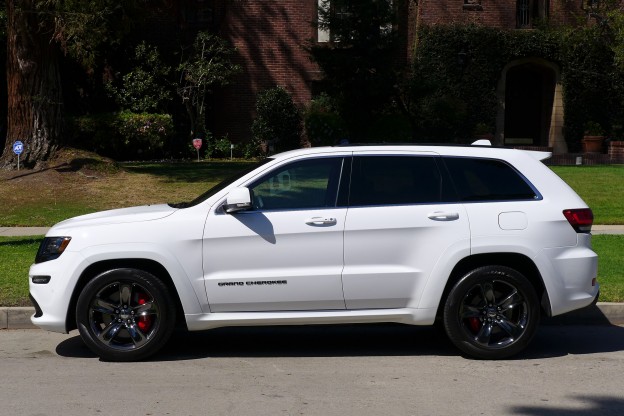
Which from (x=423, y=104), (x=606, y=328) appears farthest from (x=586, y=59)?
(x=606, y=328)

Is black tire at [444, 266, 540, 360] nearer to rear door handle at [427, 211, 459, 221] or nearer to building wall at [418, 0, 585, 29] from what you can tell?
rear door handle at [427, 211, 459, 221]

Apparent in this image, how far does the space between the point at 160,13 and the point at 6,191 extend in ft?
34.9

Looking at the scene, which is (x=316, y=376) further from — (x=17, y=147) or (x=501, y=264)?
(x=17, y=147)

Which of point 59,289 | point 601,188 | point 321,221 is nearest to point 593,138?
point 601,188

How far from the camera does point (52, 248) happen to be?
7.67 metres

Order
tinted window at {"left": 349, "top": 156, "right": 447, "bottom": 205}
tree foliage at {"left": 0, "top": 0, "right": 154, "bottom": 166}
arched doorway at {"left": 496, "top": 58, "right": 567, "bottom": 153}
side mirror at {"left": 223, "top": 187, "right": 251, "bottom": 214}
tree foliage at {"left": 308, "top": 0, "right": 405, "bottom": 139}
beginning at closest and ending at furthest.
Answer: side mirror at {"left": 223, "top": 187, "right": 251, "bottom": 214} → tinted window at {"left": 349, "top": 156, "right": 447, "bottom": 205} → tree foliage at {"left": 0, "top": 0, "right": 154, "bottom": 166} → tree foliage at {"left": 308, "top": 0, "right": 405, "bottom": 139} → arched doorway at {"left": 496, "top": 58, "right": 567, "bottom": 153}

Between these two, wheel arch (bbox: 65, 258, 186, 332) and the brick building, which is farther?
the brick building

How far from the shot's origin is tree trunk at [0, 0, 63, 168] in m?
18.8

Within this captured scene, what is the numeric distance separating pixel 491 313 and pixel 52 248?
3.78 meters

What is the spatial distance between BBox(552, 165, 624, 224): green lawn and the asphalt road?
313 inches

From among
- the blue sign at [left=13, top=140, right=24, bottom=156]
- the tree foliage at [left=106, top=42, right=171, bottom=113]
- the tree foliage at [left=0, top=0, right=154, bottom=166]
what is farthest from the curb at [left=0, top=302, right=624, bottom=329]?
the tree foliage at [left=106, top=42, right=171, bottom=113]

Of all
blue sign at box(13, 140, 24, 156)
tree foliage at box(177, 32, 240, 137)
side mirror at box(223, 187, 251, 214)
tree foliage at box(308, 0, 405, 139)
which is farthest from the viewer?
tree foliage at box(177, 32, 240, 137)

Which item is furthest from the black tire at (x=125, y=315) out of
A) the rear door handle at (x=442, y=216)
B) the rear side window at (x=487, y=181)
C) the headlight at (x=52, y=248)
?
the rear side window at (x=487, y=181)

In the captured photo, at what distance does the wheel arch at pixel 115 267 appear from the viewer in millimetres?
7570
